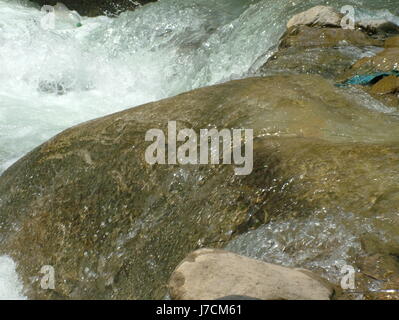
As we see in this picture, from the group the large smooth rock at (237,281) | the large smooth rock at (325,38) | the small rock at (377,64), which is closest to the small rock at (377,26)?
the large smooth rock at (325,38)

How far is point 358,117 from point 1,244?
253cm

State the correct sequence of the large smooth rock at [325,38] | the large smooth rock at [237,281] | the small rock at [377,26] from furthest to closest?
the small rock at [377,26] < the large smooth rock at [325,38] < the large smooth rock at [237,281]

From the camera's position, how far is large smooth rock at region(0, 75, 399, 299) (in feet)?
11.2

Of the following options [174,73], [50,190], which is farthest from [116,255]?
[174,73]

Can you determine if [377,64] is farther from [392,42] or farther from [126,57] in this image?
[126,57]

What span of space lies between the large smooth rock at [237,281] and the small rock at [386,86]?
298 centimetres

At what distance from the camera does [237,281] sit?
259 cm

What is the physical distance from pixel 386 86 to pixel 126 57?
469 centimetres

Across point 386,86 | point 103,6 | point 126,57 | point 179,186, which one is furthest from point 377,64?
point 103,6

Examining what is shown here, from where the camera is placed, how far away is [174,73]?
8.44 metres

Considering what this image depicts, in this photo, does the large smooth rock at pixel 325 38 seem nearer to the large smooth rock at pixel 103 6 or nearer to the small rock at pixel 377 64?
the small rock at pixel 377 64

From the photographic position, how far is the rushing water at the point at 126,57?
770cm

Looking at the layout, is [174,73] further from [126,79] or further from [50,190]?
[50,190]

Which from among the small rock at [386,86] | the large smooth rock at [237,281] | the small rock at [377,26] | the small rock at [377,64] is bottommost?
the small rock at [377,26]
